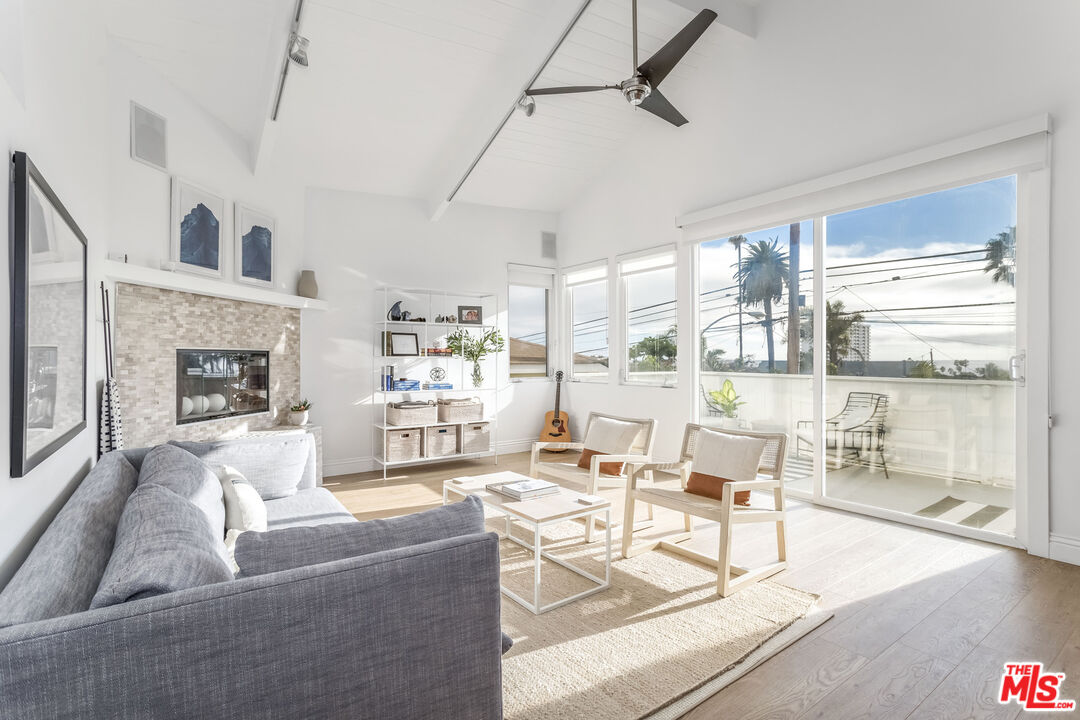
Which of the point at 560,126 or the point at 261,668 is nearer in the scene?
the point at 261,668

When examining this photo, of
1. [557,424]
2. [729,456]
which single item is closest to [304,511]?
[729,456]

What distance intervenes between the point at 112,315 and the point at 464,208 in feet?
12.0

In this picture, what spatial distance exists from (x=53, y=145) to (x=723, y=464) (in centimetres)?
328

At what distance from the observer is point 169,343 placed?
4.00 meters

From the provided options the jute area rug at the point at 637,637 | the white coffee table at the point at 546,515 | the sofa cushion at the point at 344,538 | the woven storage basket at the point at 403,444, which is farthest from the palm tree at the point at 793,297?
the sofa cushion at the point at 344,538

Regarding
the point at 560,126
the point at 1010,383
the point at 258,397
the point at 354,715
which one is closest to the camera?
the point at 354,715

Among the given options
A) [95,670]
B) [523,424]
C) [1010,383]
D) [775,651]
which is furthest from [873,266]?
[95,670]

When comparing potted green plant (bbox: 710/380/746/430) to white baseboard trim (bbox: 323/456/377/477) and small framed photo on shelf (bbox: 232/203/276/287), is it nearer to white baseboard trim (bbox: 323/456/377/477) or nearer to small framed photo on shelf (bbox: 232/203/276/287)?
white baseboard trim (bbox: 323/456/377/477)

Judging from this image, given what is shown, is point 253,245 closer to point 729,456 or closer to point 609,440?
point 609,440

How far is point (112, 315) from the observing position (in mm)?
3525

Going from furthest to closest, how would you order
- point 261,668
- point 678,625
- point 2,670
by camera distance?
point 678,625
point 261,668
point 2,670

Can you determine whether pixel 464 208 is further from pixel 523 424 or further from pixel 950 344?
pixel 950 344

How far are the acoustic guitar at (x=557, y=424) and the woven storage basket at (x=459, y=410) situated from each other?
3.17 feet

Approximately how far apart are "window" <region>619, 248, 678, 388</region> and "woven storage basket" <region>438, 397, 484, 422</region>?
1.66 m
